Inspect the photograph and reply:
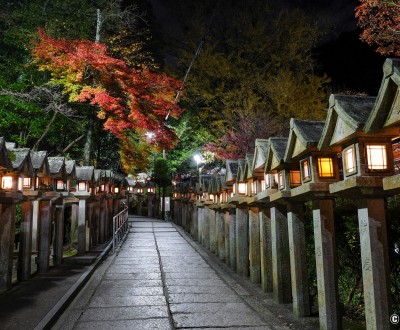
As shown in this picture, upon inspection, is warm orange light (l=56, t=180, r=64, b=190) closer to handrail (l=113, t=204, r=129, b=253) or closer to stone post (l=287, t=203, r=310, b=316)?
handrail (l=113, t=204, r=129, b=253)

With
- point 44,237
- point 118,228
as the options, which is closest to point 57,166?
point 44,237

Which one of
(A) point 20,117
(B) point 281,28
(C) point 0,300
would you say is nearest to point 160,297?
(C) point 0,300

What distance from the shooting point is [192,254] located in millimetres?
17250

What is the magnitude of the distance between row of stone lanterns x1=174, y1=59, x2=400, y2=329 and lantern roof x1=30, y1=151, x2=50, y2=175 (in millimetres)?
7370

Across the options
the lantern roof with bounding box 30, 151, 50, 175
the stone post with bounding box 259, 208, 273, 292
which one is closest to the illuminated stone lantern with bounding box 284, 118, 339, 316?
the stone post with bounding box 259, 208, 273, 292

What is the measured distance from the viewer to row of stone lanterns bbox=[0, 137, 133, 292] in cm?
969

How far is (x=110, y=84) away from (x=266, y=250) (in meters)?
14.6

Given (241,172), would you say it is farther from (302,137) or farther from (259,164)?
(302,137)

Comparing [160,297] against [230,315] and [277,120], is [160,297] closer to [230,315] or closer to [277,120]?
[230,315]

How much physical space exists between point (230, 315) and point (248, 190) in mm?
4541

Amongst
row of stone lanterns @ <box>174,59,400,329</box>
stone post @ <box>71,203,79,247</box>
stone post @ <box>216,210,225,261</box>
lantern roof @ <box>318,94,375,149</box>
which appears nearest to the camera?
row of stone lanterns @ <box>174,59,400,329</box>

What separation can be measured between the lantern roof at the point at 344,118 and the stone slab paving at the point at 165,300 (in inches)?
167

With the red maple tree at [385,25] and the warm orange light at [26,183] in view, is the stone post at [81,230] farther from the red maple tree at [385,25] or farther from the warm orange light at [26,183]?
the red maple tree at [385,25]

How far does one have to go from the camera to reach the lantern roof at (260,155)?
9758 mm
